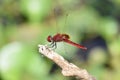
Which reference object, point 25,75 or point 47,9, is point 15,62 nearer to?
point 25,75

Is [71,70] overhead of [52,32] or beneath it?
beneath

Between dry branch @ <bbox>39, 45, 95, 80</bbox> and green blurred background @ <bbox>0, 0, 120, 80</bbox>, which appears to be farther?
green blurred background @ <bbox>0, 0, 120, 80</bbox>

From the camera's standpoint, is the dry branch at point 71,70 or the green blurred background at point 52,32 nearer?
the dry branch at point 71,70

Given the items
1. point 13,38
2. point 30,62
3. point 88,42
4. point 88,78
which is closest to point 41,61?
point 30,62

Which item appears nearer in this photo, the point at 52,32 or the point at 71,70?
the point at 71,70

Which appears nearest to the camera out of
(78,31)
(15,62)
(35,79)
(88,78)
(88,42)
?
(88,78)

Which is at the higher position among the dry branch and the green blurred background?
the green blurred background

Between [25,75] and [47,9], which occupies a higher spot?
[47,9]

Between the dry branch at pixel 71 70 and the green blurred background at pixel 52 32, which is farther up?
the green blurred background at pixel 52 32
